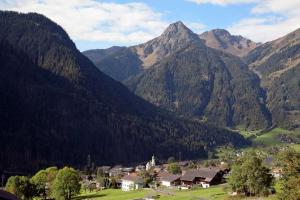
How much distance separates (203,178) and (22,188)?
2106 inches

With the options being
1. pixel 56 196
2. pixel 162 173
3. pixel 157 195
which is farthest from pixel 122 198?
pixel 162 173

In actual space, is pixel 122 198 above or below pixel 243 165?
below

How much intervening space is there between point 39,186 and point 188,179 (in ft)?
145

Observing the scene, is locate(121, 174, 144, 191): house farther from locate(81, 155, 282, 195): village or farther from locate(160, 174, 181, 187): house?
locate(160, 174, 181, 187): house

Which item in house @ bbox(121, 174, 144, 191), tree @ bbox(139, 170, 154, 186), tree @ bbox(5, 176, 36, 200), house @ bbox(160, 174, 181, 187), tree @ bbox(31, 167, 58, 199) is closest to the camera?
tree @ bbox(5, 176, 36, 200)

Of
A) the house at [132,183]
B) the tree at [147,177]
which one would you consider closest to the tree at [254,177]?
the house at [132,183]

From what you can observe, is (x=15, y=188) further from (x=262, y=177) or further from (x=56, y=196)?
(x=262, y=177)

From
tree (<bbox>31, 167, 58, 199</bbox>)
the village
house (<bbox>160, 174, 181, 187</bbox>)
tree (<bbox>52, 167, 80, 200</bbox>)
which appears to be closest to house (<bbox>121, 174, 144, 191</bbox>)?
the village

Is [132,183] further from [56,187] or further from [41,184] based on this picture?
[56,187]

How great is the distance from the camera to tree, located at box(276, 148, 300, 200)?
6662cm

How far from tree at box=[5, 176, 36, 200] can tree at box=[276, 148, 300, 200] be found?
224ft

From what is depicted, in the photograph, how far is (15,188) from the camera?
405ft

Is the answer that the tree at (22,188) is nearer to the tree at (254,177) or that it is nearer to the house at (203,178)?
the house at (203,178)

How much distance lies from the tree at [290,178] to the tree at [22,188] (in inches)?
2683
